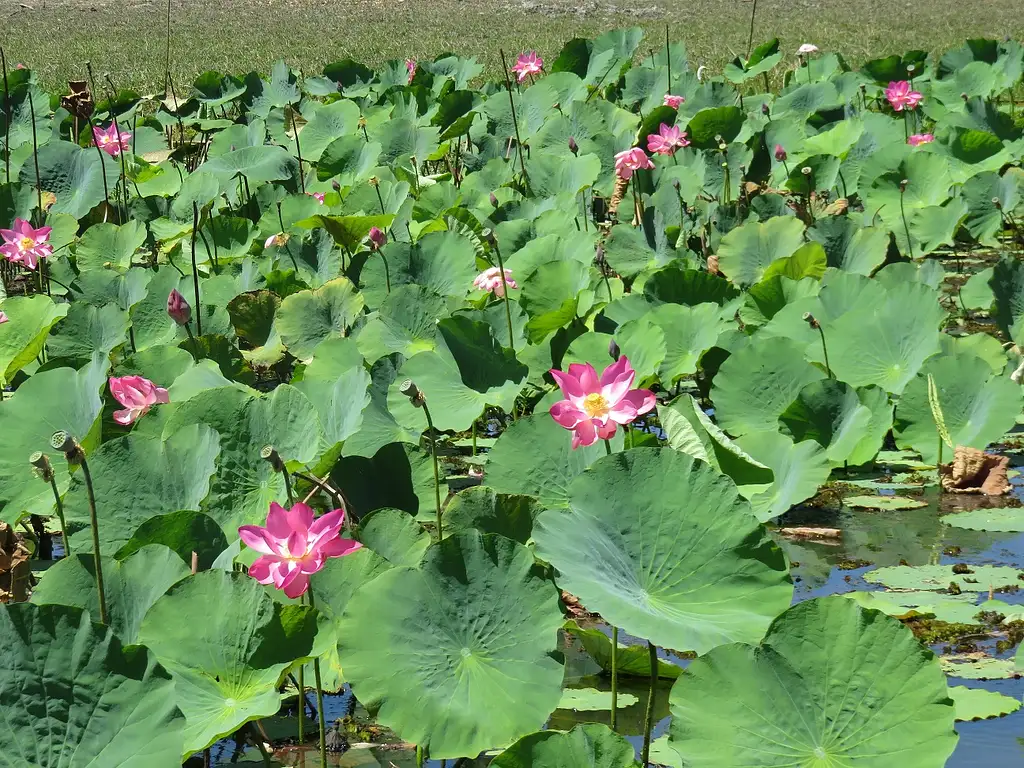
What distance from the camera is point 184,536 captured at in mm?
1438

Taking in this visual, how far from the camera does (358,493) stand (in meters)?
1.72

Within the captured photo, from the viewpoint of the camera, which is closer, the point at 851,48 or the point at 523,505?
the point at 523,505

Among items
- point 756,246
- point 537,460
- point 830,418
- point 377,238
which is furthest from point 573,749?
point 756,246

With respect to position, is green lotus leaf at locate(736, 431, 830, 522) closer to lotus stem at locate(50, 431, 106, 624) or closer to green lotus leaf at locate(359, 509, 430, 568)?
green lotus leaf at locate(359, 509, 430, 568)

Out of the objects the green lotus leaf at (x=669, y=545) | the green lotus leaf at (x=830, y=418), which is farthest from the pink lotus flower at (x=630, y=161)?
the green lotus leaf at (x=669, y=545)

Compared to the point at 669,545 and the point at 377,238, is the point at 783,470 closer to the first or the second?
the point at 669,545

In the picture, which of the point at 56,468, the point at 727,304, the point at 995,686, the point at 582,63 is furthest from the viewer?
the point at 582,63

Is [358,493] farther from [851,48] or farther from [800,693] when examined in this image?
[851,48]

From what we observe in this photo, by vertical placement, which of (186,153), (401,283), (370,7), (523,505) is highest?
(523,505)

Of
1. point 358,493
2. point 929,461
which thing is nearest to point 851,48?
point 929,461

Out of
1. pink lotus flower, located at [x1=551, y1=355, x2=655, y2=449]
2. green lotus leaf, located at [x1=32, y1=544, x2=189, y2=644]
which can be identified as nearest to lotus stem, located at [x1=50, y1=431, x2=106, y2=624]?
green lotus leaf, located at [x1=32, y1=544, x2=189, y2=644]

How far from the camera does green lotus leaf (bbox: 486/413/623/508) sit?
168 centimetres

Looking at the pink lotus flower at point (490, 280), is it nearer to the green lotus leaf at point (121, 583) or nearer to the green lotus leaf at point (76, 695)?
the green lotus leaf at point (121, 583)

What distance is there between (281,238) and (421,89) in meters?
1.89
